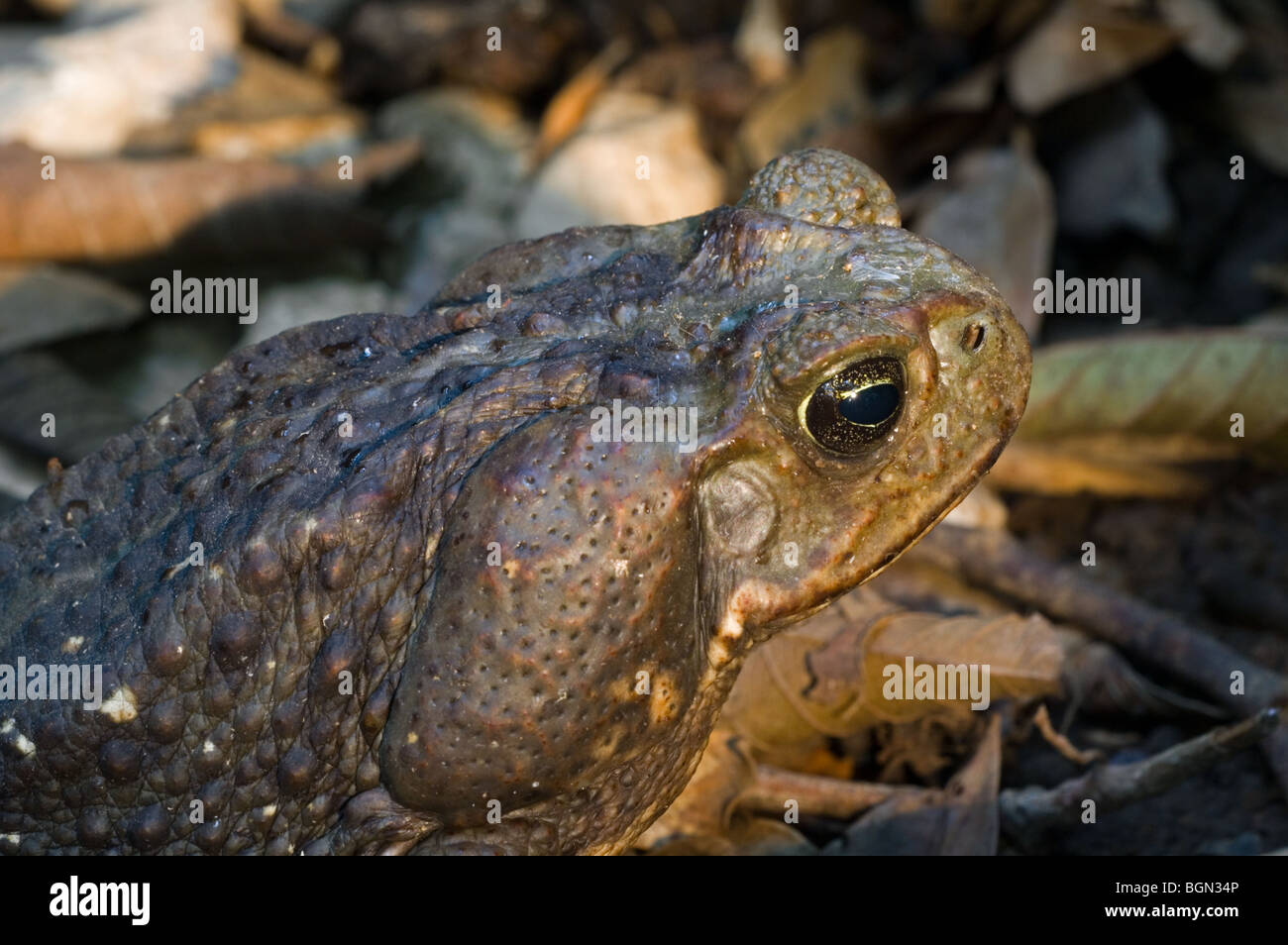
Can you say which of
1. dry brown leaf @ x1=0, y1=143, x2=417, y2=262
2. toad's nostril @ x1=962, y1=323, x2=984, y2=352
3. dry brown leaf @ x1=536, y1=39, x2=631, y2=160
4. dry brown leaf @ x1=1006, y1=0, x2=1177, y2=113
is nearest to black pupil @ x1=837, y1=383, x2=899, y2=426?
toad's nostril @ x1=962, y1=323, x2=984, y2=352

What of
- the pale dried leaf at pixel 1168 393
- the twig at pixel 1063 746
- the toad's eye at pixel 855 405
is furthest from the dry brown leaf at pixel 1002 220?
the toad's eye at pixel 855 405

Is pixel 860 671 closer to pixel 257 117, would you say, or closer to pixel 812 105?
pixel 812 105

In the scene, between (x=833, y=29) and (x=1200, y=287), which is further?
(x=833, y=29)

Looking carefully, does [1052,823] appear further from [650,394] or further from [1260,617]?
[650,394]

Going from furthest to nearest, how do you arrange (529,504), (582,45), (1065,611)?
(582,45)
(1065,611)
(529,504)

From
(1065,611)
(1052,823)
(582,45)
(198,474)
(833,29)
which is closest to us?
(198,474)

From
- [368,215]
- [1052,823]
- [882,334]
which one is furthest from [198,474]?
[368,215]

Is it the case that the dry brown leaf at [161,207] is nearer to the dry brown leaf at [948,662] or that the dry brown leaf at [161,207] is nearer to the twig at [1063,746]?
the dry brown leaf at [948,662]
